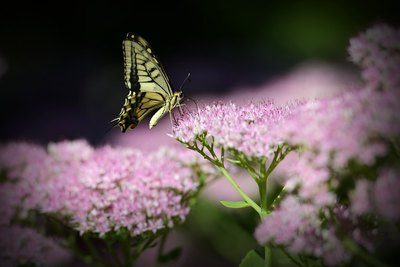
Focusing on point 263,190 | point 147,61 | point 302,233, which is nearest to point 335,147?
point 302,233

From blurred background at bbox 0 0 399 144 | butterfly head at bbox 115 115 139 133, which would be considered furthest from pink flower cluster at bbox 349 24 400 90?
blurred background at bbox 0 0 399 144

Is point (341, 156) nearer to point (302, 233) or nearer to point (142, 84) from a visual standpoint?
point (302, 233)

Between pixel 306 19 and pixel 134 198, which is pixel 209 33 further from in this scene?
pixel 134 198

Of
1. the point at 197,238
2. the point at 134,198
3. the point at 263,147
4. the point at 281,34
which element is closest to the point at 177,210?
the point at 134,198

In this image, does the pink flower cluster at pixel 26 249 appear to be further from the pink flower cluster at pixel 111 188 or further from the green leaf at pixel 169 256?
the green leaf at pixel 169 256

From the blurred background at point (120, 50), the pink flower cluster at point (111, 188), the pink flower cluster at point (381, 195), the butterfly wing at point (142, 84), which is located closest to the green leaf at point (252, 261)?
the pink flower cluster at point (111, 188)
